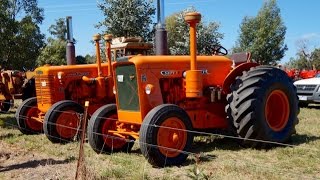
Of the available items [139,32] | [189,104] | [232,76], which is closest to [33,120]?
[189,104]

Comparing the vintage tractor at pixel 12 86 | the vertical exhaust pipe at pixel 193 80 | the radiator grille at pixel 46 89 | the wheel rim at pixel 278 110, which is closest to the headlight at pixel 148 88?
the vertical exhaust pipe at pixel 193 80

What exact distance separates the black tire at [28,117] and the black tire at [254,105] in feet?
16.8

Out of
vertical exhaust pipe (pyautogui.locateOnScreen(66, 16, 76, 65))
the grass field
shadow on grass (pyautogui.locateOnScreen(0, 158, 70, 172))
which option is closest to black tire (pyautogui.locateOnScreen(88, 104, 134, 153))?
the grass field

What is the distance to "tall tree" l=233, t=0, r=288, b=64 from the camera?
131 ft

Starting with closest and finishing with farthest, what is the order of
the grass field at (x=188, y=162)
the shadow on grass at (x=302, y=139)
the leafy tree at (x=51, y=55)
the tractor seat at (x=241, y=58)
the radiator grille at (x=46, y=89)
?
1. the grass field at (x=188, y=162)
2. the shadow on grass at (x=302, y=139)
3. the tractor seat at (x=241, y=58)
4. the radiator grille at (x=46, y=89)
5. the leafy tree at (x=51, y=55)

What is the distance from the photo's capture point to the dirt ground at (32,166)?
5.72 m

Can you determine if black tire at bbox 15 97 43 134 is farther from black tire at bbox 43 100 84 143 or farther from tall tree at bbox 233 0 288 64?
tall tree at bbox 233 0 288 64

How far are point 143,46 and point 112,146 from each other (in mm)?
4249

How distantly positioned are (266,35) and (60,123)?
34076 millimetres

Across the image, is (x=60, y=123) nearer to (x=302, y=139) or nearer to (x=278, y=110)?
(x=278, y=110)

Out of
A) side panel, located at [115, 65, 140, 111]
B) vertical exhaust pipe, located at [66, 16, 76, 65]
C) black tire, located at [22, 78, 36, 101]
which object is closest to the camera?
side panel, located at [115, 65, 140, 111]

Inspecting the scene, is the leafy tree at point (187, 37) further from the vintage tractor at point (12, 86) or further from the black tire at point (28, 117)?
the black tire at point (28, 117)

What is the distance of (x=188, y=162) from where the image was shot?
6.09 meters

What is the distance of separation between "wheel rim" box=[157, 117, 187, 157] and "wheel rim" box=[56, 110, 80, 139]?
2.94 meters
